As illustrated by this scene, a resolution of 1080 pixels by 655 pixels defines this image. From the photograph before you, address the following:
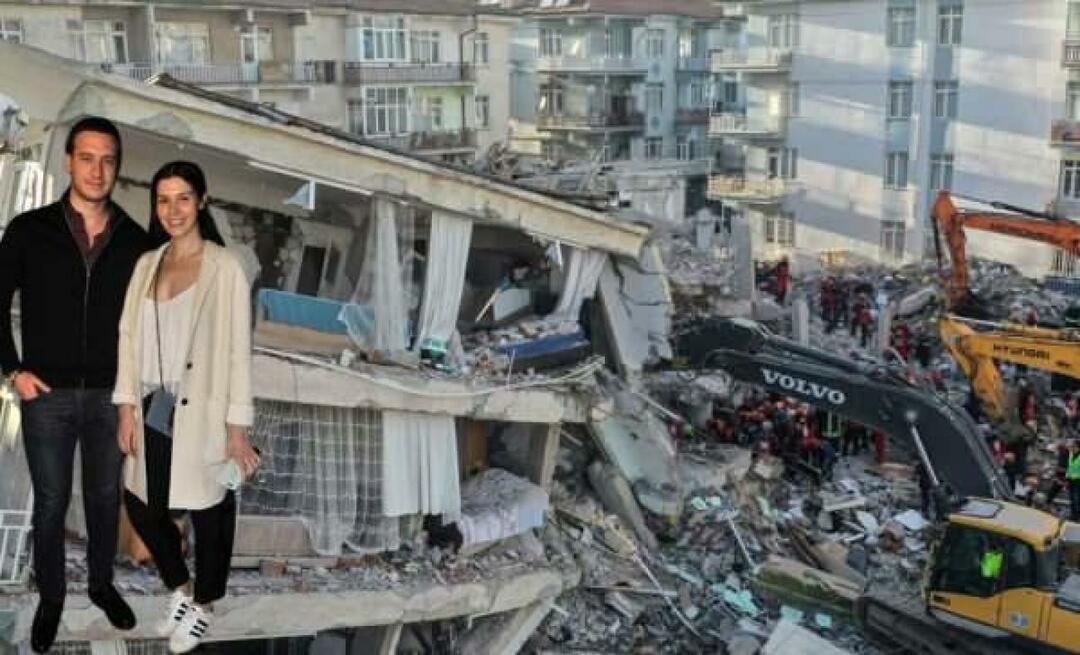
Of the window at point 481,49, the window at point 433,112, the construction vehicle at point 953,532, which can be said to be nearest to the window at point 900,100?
the window at point 481,49

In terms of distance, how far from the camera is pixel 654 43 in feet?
173

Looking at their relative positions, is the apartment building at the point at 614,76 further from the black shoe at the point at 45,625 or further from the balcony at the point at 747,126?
the black shoe at the point at 45,625

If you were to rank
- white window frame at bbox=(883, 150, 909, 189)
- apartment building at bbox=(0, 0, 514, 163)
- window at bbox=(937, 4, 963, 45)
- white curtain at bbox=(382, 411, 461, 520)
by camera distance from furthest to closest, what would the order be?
white window frame at bbox=(883, 150, 909, 189) → window at bbox=(937, 4, 963, 45) → apartment building at bbox=(0, 0, 514, 163) → white curtain at bbox=(382, 411, 461, 520)

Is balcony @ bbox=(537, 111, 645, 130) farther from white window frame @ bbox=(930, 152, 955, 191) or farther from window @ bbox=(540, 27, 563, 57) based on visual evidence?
white window frame @ bbox=(930, 152, 955, 191)


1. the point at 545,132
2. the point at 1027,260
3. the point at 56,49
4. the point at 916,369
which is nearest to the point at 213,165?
the point at 916,369

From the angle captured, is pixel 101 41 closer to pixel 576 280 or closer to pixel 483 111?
pixel 483 111

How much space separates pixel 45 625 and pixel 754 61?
40.0m

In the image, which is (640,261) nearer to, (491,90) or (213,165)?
(213,165)

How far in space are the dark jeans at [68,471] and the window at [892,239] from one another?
38.2 metres

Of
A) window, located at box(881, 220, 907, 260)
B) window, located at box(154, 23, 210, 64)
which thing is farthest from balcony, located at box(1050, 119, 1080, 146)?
window, located at box(154, 23, 210, 64)

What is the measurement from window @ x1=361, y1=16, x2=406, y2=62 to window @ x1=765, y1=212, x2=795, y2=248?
15338mm

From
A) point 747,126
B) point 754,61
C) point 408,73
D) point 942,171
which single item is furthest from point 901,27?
point 408,73

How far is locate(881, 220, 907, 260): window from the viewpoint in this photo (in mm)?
40062

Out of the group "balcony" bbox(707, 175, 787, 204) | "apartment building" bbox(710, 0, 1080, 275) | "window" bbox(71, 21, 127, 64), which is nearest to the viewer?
"window" bbox(71, 21, 127, 64)
